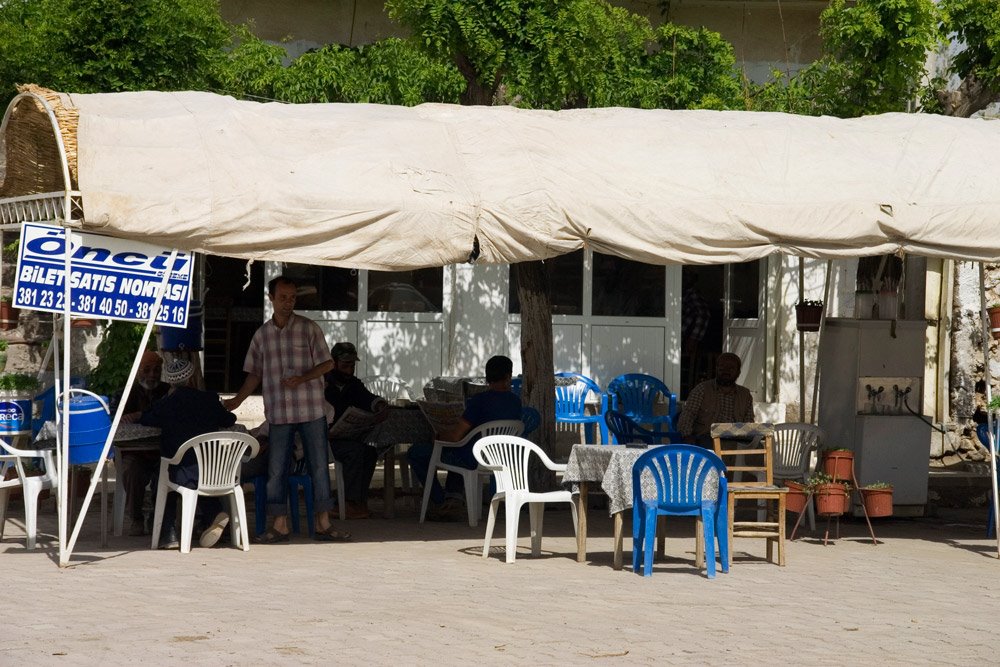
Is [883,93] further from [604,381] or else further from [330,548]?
[330,548]

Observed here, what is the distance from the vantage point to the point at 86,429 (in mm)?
8297

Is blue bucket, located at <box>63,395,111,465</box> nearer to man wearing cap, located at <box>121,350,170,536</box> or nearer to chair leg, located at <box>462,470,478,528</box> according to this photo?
man wearing cap, located at <box>121,350,170,536</box>

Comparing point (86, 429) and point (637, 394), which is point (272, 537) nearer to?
point (86, 429)

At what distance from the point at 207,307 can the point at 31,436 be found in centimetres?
667

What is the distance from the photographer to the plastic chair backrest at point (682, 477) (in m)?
7.77

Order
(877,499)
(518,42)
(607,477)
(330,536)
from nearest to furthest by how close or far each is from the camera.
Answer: (607,477)
(330,536)
(877,499)
(518,42)

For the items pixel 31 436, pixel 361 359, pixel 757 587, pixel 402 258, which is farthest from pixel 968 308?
pixel 31 436

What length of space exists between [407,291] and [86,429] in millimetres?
6511

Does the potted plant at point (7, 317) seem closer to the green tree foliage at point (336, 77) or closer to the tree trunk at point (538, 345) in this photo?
the green tree foliage at point (336, 77)

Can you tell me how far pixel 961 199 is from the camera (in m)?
8.50

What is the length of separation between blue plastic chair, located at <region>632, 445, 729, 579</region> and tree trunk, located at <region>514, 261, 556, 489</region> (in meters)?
3.15

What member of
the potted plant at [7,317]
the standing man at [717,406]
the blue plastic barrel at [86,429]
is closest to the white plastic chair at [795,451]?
the standing man at [717,406]

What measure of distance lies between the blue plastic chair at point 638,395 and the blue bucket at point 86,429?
22.2 feet

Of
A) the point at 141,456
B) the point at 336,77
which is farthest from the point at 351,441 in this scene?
the point at 336,77
